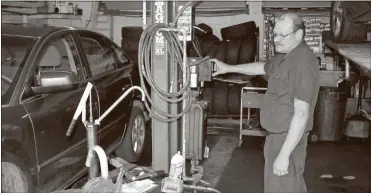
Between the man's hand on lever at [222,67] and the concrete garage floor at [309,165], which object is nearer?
the man's hand on lever at [222,67]

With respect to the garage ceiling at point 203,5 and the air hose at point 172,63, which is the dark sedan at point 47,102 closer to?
the air hose at point 172,63

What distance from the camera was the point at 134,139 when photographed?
521 centimetres

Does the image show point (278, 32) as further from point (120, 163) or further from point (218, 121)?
point (218, 121)

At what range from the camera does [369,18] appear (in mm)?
5410

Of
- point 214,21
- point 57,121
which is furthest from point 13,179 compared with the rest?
point 214,21

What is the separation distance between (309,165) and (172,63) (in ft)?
7.41

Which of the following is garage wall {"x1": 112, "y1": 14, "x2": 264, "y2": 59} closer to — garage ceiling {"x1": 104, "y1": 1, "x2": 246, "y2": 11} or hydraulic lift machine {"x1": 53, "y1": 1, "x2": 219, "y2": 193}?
garage ceiling {"x1": 104, "y1": 1, "x2": 246, "y2": 11}

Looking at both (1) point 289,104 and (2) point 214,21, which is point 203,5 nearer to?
(2) point 214,21

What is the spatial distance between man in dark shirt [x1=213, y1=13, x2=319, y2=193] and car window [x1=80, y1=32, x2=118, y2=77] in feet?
6.12

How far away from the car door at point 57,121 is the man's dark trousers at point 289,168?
5.12 feet

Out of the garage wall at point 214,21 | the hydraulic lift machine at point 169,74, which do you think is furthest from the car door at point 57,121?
the garage wall at point 214,21

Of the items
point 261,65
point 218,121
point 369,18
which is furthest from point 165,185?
point 218,121

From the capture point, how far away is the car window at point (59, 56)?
3615 millimetres

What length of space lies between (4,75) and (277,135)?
196 cm
